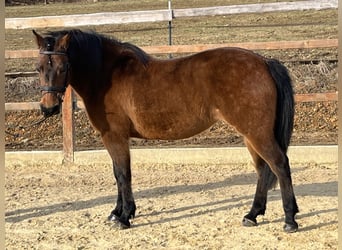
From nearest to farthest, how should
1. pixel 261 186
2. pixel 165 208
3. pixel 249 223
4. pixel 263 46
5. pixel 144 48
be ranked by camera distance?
pixel 249 223, pixel 261 186, pixel 165 208, pixel 263 46, pixel 144 48

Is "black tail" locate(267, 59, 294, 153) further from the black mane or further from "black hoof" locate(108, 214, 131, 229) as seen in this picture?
"black hoof" locate(108, 214, 131, 229)

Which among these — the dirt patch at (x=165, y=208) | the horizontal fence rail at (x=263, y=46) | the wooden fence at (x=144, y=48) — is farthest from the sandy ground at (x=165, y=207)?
the horizontal fence rail at (x=263, y=46)

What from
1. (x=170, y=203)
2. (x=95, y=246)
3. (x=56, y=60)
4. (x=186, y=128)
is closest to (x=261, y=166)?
(x=186, y=128)

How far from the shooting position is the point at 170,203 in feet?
16.6

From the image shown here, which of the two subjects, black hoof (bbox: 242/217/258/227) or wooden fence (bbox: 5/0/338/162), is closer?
black hoof (bbox: 242/217/258/227)

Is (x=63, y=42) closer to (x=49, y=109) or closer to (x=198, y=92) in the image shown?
(x=49, y=109)

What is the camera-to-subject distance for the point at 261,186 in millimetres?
4406

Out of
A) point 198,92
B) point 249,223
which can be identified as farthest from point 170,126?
point 249,223

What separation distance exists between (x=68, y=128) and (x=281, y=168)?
11.2 feet

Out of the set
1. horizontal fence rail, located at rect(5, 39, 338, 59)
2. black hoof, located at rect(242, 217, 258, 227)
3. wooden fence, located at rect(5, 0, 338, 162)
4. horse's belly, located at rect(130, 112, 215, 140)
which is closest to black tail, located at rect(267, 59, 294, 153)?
horse's belly, located at rect(130, 112, 215, 140)

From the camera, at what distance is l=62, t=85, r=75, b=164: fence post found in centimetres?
668

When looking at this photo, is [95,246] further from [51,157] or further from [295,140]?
[295,140]

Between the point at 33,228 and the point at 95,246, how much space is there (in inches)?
28.3

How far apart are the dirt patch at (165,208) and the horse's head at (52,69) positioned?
3.34 feet
